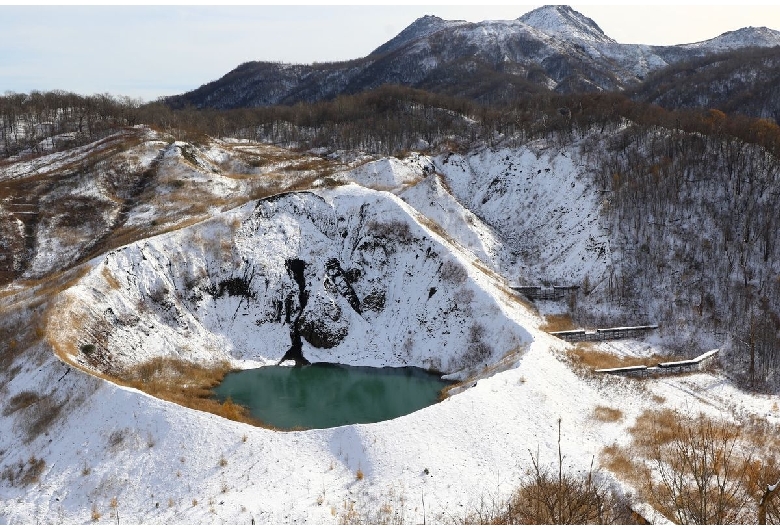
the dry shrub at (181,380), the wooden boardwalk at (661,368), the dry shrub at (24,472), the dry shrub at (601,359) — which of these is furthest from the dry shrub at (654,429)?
the dry shrub at (24,472)

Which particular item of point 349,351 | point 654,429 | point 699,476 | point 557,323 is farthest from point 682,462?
point 349,351

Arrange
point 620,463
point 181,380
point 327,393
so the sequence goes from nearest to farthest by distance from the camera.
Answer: point 620,463
point 181,380
point 327,393

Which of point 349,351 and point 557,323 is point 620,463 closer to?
point 557,323

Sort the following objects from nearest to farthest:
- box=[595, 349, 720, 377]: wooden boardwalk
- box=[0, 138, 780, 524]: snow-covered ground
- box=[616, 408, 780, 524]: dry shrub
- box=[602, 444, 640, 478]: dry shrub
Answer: box=[616, 408, 780, 524]: dry shrub < box=[602, 444, 640, 478]: dry shrub < box=[0, 138, 780, 524]: snow-covered ground < box=[595, 349, 720, 377]: wooden boardwalk

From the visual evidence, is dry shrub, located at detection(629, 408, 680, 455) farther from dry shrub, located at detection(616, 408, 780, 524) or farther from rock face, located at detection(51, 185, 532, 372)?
rock face, located at detection(51, 185, 532, 372)

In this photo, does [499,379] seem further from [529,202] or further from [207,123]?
[207,123]

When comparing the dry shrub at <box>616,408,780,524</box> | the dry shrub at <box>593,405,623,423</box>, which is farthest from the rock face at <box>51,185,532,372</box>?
the dry shrub at <box>616,408,780,524</box>
